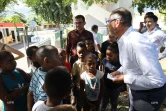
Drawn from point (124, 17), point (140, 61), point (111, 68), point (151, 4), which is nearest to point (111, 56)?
point (111, 68)

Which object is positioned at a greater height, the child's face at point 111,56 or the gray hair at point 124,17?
the gray hair at point 124,17

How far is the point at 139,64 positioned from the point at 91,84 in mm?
1212

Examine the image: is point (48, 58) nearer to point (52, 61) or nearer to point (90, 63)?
point (52, 61)

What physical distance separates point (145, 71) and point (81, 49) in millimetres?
1622

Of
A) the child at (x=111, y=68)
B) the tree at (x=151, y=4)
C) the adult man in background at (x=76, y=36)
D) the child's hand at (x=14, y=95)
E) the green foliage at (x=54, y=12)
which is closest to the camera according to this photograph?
the child's hand at (x=14, y=95)

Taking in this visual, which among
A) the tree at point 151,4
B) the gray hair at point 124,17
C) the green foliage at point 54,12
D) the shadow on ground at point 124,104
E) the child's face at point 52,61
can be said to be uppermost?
the green foliage at point 54,12

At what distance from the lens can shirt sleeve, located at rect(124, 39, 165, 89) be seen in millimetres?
1562

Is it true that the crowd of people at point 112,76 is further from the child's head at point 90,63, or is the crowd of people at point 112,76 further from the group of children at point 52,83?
the child's head at point 90,63

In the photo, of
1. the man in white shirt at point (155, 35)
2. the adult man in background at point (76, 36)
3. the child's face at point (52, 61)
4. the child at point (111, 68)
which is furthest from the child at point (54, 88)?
the man in white shirt at point (155, 35)

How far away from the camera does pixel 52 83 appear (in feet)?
4.92

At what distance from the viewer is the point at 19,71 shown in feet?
7.32

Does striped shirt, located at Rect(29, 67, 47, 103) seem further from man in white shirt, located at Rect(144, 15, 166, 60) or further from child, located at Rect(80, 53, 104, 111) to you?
man in white shirt, located at Rect(144, 15, 166, 60)

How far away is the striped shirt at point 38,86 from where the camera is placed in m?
1.76

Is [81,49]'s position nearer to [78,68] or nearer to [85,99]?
[78,68]
